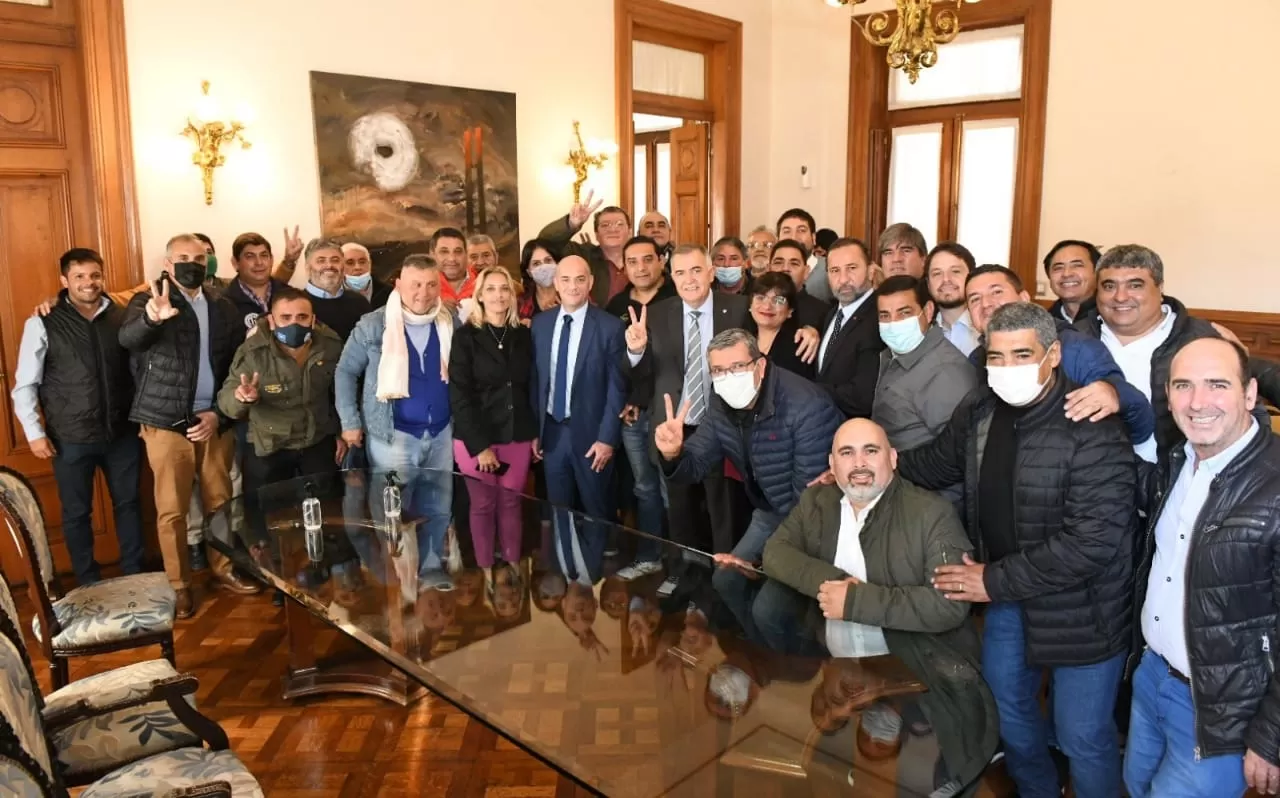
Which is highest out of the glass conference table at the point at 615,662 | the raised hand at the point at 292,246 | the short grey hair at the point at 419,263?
the raised hand at the point at 292,246

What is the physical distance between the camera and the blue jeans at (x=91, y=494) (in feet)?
13.9

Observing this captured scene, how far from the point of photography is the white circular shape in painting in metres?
5.63

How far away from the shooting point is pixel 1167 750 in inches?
84.7

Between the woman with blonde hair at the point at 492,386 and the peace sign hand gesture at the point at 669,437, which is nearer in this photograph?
the peace sign hand gesture at the point at 669,437

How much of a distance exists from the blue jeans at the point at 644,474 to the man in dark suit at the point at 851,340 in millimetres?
922

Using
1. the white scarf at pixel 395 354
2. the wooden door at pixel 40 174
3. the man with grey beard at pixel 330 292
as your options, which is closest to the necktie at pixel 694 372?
the white scarf at pixel 395 354

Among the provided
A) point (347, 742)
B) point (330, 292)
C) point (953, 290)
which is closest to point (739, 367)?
point (953, 290)

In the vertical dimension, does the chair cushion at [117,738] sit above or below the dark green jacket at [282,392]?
below

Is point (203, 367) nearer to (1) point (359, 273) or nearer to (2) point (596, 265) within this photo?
(1) point (359, 273)

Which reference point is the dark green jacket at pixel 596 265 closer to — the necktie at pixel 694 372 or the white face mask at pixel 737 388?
the necktie at pixel 694 372

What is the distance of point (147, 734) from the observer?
2.45 metres

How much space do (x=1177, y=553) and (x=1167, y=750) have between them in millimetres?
476

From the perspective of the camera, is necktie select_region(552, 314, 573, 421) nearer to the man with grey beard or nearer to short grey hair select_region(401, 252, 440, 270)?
short grey hair select_region(401, 252, 440, 270)

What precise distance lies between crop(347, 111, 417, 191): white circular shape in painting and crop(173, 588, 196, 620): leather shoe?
2.68 m
